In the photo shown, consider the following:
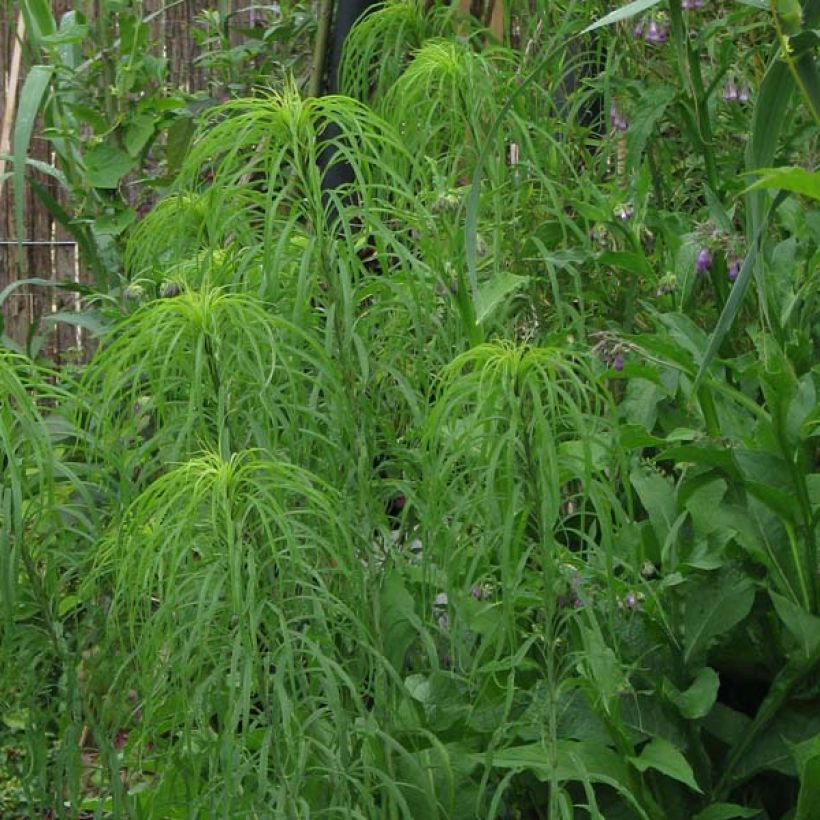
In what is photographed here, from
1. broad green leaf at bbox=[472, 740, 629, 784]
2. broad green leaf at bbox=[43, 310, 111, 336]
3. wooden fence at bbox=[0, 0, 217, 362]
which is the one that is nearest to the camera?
broad green leaf at bbox=[472, 740, 629, 784]

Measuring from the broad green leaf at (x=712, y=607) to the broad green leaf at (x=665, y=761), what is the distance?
0.14 metres

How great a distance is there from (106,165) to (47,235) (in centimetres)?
298

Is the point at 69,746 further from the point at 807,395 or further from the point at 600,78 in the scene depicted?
the point at 600,78

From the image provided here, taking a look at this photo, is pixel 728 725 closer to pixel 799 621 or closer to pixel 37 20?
pixel 799 621

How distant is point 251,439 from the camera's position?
5.80 feet

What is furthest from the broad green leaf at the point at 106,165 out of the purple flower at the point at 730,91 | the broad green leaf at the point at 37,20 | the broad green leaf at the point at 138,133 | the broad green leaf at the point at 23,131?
the purple flower at the point at 730,91

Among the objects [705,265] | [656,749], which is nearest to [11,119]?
[705,265]

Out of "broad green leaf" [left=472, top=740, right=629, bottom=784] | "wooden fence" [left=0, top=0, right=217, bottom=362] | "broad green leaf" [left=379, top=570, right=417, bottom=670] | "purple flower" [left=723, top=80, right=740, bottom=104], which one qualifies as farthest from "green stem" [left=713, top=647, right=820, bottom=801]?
"wooden fence" [left=0, top=0, right=217, bottom=362]

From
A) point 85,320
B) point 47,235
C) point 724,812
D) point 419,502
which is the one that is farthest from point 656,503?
point 47,235

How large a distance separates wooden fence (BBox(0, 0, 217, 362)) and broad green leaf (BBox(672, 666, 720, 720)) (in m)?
3.70

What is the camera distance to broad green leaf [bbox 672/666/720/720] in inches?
76.4

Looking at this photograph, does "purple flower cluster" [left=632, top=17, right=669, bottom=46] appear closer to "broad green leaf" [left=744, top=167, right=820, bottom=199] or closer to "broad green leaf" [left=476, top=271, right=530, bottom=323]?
"broad green leaf" [left=476, top=271, right=530, bottom=323]

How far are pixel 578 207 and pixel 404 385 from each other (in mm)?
703

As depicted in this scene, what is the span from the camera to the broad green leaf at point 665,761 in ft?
6.13
